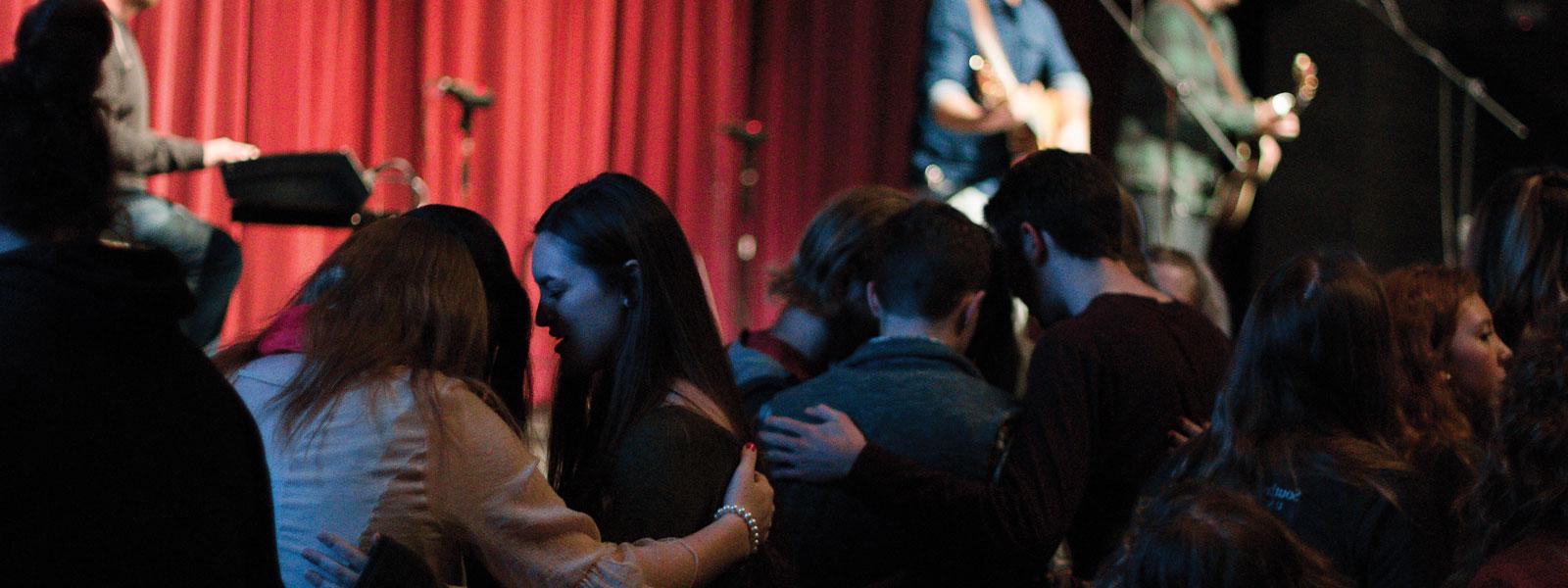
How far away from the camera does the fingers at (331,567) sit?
4.77ft

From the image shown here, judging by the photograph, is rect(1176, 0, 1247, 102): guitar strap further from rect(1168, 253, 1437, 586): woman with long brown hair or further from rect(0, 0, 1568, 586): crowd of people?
rect(1168, 253, 1437, 586): woman with long brown hair

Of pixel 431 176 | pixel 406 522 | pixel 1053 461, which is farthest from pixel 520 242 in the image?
pixel 406 522

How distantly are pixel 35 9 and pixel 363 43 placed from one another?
9.71 ft

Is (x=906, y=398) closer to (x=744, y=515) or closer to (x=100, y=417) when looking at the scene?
(x=744, y=515)

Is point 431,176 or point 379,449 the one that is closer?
point 379,449

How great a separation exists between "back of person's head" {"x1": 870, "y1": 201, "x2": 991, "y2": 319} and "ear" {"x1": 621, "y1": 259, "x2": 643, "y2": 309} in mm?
624

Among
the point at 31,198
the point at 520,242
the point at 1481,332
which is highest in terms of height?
the point at 31,198

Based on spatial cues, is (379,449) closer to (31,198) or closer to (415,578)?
(415,578)

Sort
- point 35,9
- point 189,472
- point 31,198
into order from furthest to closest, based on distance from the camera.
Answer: point 35,9, point 31,198, point 189,472

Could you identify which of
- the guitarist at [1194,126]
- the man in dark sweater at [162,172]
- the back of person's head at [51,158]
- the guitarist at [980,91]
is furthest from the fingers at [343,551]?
the guitarist at [1194,126]

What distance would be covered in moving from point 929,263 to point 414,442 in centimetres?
103

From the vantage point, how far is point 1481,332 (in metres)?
2.43

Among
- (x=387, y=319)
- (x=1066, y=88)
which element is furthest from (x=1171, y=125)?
(x=387, y=319)

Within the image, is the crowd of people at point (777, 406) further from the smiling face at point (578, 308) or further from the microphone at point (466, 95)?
the microphone at point (466, 95)
